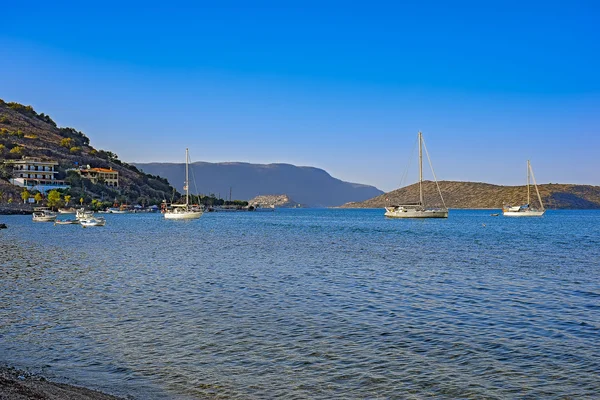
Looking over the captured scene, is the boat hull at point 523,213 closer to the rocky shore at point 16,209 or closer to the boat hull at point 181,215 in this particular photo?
the boat hull at point 181,215

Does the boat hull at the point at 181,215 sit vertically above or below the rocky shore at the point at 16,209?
below

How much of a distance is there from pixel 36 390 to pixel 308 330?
9154 millimetres

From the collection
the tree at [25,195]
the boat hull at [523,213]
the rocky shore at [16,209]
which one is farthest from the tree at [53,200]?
the boat hull at [523,213]

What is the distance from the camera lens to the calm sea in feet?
44.8

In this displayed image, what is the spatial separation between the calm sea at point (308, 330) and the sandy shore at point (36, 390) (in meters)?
0.79

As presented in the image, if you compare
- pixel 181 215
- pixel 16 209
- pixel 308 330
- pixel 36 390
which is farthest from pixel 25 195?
pixel 36 390

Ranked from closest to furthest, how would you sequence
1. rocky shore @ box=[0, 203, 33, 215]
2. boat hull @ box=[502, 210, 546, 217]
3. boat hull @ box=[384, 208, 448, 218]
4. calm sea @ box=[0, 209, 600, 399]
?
1. calm sea @ box=[0, 209, 600, 399]
2. boat hull @ box=[384, 208, 448, 218]
3. rocky shore @ box=[0, 203, 33, 215]
4. boat hull @ box=[502, 210, 546, 217]

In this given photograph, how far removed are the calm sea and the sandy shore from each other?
79 centimetres

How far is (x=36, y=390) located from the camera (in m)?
11.8

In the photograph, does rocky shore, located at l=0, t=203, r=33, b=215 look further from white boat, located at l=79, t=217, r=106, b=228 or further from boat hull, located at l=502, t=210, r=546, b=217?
boat hull, located at l=502, t=210, r=546, b=217

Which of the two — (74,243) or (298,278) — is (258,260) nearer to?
(298,278)

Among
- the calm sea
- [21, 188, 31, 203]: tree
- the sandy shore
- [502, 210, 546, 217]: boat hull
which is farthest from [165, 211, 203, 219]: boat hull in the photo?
the sandy shore

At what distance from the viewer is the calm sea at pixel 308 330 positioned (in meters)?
13.7

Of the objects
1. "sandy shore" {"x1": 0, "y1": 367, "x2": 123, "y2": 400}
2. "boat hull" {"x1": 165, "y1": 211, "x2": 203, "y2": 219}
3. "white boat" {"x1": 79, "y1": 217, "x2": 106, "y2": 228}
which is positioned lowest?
"sandy shore" {"x1": 0, "y1": 367, "x2": 123, "y2": 400}
